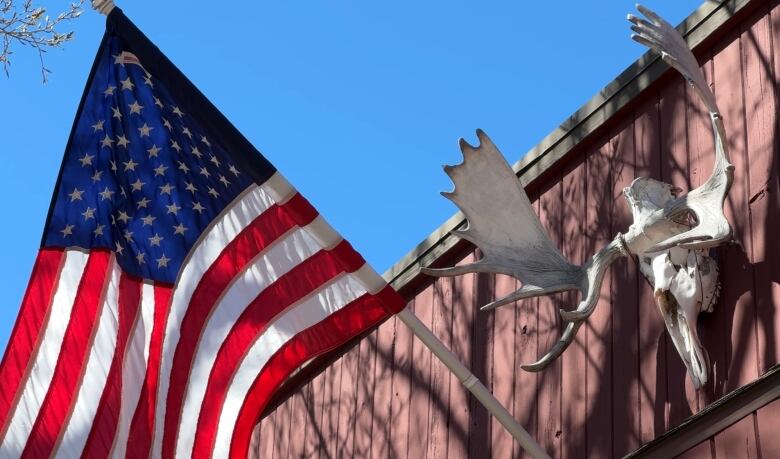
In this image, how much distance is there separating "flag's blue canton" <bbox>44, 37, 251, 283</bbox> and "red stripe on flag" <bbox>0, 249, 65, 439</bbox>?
108 millimetres

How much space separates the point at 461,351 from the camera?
832cm

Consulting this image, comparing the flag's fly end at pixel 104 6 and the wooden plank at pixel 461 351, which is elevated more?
the flag's fly end at pixel 104 6

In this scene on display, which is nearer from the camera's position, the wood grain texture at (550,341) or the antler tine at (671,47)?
the antler tine at (671,47)

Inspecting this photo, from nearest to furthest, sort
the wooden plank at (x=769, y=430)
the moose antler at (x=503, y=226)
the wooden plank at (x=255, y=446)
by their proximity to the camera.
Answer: the wooden plank at (x=769, y=430)
the moose antler at (x=503, y=226)
the wooden plank at (x=255, y=446)

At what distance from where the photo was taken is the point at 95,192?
686cm

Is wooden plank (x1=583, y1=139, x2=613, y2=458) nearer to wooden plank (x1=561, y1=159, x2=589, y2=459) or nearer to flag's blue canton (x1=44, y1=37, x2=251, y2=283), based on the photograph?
wooden plank (x1=561, y1=159, x2=589, y2=459)

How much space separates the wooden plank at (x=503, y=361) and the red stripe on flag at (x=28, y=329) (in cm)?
238

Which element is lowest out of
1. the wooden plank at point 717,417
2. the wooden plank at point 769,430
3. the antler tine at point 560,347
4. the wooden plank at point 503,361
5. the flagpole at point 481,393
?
the wooden plank at point 769,430

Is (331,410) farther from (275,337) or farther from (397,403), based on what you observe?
(275,337)

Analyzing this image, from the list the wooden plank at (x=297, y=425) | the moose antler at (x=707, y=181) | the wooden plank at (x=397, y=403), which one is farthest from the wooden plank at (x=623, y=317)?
the wooden plank at (x=297, y=425)

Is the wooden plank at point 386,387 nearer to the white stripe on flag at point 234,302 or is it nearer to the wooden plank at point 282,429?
the wooden plank at point 282,429

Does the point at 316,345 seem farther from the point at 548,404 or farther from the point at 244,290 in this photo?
the point at 548,404

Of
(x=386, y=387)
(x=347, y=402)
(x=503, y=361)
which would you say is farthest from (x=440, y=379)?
(x=347, y=402)

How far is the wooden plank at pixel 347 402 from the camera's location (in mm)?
9148
